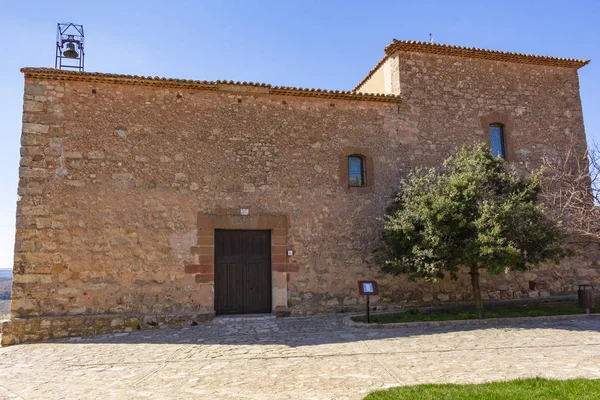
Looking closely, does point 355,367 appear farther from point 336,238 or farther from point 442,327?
point 336,238

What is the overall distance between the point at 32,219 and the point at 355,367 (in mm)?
7980

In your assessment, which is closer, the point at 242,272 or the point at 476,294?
the point at 476,294

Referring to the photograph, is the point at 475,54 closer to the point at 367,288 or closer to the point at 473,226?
the point at 473,226

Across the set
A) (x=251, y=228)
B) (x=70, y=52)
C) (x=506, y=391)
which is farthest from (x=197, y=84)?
(x=506, y=391)

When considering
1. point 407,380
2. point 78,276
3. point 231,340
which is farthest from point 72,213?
point 407,380

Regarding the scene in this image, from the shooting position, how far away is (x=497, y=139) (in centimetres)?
1316

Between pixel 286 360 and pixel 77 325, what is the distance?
547 centimetres

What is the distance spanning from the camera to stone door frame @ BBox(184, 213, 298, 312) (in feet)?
35.0

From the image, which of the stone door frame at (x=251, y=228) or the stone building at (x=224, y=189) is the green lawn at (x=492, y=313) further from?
the stone door frame at (x=251, y=228)

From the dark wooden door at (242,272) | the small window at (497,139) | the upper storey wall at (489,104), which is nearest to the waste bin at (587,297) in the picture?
the upper storey wall at (489,104)

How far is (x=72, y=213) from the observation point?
1020 cm

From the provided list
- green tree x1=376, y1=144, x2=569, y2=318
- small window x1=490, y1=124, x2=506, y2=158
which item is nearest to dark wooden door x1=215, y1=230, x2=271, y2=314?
green tree x1=376, y1=144, x2=569, y2=318

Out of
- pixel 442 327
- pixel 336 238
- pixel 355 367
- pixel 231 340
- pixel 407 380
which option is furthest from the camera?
pixel 336 238

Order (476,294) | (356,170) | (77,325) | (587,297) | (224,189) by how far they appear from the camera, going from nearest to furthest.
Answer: (77,325)
(587,297)
(476,294)
(224,189)
(356,170)
